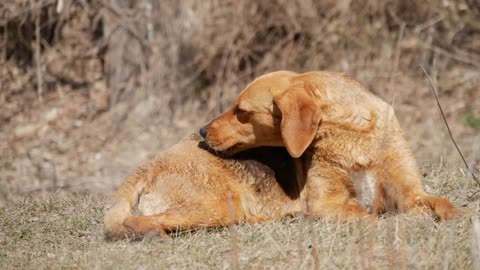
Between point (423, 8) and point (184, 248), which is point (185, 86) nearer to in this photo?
point (423, 8)

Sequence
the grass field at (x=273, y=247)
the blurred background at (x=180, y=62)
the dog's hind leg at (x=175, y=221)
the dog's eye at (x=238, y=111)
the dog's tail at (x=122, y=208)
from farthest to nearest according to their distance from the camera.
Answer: the blurred background at (x=180, y=62) → the dog's eye at (x=238, y=111) → the dog's tail at (x=122, y=208) → the dog's hind leg at (x=175, y=221) → the grass field at (x=273, y=247)

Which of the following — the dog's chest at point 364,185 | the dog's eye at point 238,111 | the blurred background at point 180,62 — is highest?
the dog's eye at point 238,111

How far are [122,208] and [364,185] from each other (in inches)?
65.0

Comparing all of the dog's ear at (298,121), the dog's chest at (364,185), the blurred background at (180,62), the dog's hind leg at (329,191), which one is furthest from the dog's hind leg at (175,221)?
the blurred background at (180,62)

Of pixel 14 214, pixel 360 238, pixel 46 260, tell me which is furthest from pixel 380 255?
pixel 14 214

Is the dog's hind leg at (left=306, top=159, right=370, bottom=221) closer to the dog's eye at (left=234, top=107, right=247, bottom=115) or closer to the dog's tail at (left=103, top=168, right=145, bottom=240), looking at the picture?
the dog's eye at (left=234, top=107, right=247, bottom=115)

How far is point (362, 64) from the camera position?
39.7 ft

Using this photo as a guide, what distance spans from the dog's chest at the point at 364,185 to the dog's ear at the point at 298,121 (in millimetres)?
470

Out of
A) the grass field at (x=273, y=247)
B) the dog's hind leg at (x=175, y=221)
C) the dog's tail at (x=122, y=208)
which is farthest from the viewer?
the dog's tail at (x=122, y=208)

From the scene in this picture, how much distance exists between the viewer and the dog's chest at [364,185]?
5.53 meters

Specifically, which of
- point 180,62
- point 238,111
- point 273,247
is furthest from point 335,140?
point 180,62

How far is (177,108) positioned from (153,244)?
260 inches

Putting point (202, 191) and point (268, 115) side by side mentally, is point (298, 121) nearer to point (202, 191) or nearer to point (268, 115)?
point (268, 115)

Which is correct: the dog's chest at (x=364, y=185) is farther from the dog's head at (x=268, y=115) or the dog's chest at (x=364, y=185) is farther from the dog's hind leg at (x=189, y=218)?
the dog's hind leg at (x=189, y=218)
